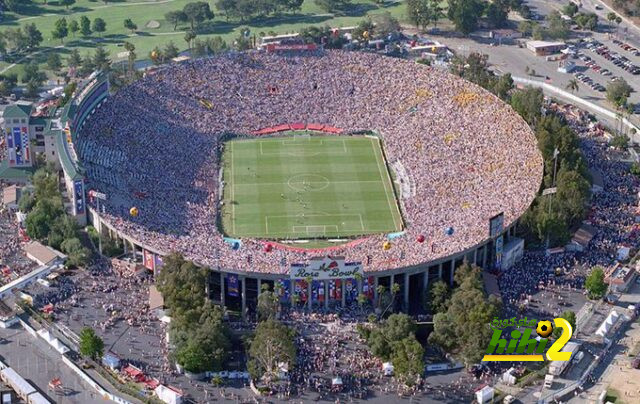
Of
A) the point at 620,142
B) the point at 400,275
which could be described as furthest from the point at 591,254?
the point at 620,142

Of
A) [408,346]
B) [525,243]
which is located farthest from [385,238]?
[408,346]

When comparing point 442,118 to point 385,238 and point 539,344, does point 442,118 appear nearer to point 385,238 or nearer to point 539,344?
point 385,238

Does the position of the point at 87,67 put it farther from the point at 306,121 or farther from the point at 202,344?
the point at 202,344

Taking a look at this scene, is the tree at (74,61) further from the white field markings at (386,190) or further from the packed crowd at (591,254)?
the packed crowd at (591,254)

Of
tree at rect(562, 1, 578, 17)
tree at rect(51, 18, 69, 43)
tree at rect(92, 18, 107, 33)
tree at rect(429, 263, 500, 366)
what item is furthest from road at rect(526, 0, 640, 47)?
tree at rect(429, 263, 500, 366)

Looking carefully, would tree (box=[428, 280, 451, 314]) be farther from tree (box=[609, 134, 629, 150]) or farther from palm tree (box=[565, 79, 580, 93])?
palm tree (box=[565, 79, 580, 93])

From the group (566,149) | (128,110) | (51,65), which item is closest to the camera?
(566,149)
